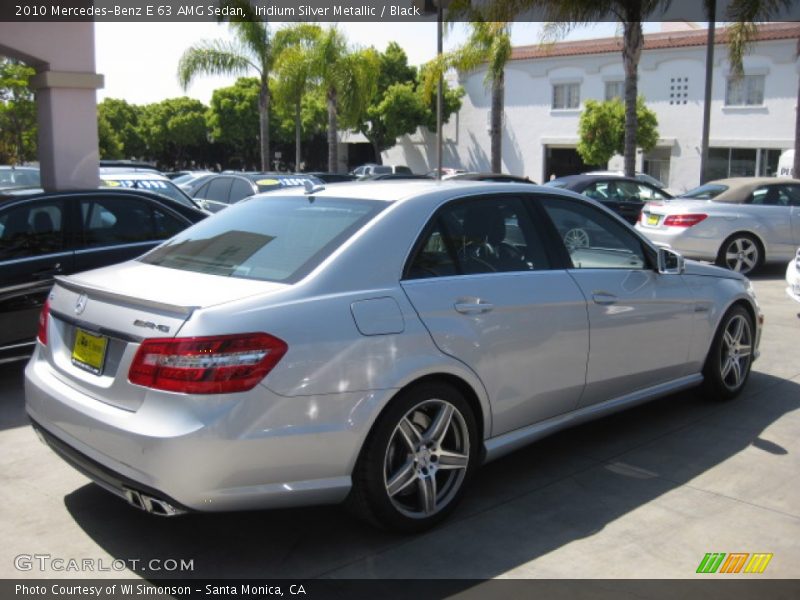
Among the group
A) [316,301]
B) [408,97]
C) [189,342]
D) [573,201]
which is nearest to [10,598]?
[189,342]

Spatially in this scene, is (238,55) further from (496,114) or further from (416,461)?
(416,461)

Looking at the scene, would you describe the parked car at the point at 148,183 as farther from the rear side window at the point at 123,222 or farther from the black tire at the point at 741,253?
the black tire at the point at 741,253

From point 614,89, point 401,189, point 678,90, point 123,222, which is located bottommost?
point 123,222

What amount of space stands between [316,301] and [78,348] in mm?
1158

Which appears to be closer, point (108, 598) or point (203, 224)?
point (108, 598)

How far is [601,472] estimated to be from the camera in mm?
4445

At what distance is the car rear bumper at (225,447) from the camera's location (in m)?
3.02

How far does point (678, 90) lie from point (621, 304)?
3454 centimetres

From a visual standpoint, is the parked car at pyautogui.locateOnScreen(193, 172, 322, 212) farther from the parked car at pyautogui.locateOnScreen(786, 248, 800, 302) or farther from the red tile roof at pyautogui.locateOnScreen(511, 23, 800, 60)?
the red tile roof at pyautogui.locateOnScreen(511, 23, 800, 60)

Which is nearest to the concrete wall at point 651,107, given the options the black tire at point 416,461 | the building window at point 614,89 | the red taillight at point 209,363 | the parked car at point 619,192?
the building window at point 614,89

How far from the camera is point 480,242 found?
412 centimetres

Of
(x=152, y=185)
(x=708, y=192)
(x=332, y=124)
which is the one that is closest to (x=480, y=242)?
(x=152, y=185)

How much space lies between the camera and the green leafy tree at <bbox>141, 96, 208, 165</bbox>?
2271 inches

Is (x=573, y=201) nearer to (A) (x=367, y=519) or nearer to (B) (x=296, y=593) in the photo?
(A) (x=367, y=519)
